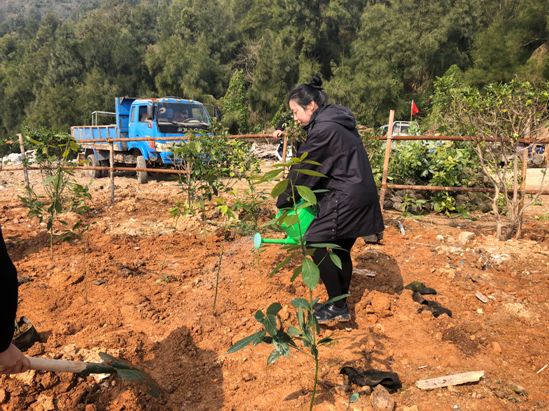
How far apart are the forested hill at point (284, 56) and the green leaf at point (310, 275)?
20832mm

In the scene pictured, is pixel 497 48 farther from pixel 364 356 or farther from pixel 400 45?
pixel 364 356

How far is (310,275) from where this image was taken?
1.54 meters

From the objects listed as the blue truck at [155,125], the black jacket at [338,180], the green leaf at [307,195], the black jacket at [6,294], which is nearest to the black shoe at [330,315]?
the black jacket at [338,180]

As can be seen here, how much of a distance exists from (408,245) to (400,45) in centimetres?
2418

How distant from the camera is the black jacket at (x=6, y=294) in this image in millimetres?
1132

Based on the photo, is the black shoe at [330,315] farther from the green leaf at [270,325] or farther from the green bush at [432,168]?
the green bush at [432,168]

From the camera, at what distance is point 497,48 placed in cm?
2150

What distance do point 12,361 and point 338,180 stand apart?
1748 mm

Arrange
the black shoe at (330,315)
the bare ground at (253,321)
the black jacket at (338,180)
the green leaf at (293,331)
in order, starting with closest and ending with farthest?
1. the green leaf at (293,331)
2. the bare ground at (253,321)
3. the black jacket at (338,180)
4. the black shoe at (330,315)

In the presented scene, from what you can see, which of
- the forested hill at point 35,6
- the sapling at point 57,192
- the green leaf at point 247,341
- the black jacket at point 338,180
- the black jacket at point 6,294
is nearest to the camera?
the black jacket at point 6,294

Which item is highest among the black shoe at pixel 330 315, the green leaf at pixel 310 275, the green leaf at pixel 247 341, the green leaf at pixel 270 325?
the green leaf at pixel 310 275

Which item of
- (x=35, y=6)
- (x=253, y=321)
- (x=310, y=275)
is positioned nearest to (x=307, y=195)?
(x=310, y=275)

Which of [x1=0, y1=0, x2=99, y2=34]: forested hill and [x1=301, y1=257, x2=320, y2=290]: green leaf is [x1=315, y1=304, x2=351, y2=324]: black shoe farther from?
[x1=0, y1=0, x2=99, y2=34]: forested hill

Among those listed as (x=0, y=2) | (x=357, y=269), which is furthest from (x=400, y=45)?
(x=0, y=2)
